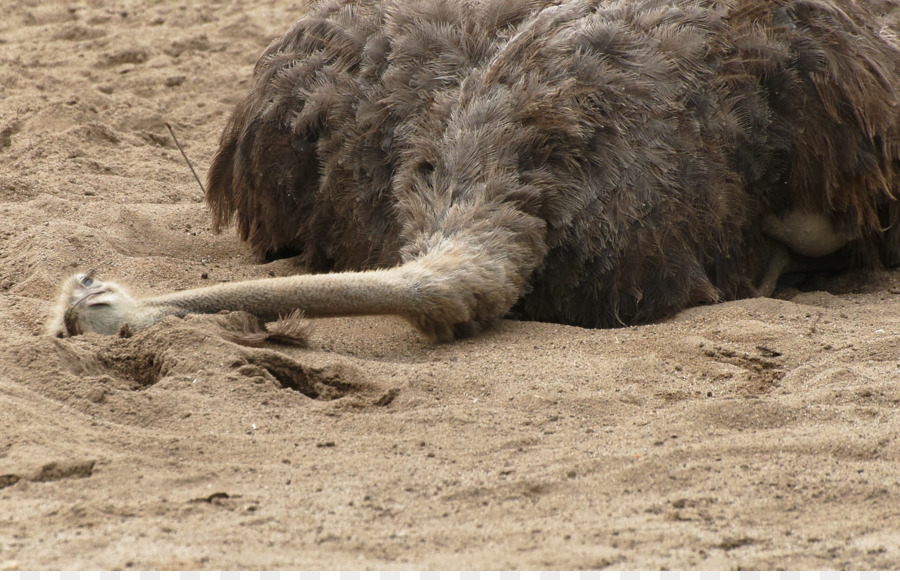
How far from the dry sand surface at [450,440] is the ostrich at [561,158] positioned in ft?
0.68

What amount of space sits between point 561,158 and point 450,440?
1484mm

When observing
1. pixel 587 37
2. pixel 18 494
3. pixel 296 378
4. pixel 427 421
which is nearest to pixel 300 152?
pixel 587 37

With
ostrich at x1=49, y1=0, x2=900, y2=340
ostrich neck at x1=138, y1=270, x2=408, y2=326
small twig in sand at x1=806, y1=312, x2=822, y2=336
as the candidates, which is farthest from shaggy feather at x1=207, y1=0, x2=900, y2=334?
small twig in sand at x1=806, y1=312, x2=822, y2=336

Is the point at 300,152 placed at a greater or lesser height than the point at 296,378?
greater

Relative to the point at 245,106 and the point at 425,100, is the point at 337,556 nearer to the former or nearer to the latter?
the point at 425,100

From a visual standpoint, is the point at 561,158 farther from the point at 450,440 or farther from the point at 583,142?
the point at 450,440

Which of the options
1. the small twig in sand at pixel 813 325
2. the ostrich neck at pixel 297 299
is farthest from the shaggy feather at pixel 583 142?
the small twig in sand at pixel 813 325

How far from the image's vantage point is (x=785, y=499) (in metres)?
2.83

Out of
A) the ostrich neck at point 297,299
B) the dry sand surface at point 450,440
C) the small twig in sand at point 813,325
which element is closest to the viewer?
the dry sand surface at point 450,440

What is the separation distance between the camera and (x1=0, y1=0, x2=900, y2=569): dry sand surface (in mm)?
2633

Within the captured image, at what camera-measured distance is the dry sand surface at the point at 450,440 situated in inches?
104

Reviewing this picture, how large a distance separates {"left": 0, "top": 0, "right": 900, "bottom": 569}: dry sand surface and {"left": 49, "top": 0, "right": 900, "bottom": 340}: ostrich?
0.68 feet

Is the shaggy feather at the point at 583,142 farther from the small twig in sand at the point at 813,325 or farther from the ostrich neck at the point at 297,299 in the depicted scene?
the small twig in sand at the point at 813,325

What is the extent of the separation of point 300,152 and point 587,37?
131 centimetres
